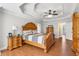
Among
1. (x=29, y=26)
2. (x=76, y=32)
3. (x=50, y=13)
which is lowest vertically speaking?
(x=76, y=32)

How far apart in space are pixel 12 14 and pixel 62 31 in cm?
103

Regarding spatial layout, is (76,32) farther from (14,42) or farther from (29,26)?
(14,42)

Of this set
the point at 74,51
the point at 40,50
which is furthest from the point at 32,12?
the point at 74,51

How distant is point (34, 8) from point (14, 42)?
825 millimetres

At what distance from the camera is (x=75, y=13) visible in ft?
6.14

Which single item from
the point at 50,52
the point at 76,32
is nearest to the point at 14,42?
the point at 50,52

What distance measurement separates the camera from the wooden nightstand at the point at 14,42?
6.30ft

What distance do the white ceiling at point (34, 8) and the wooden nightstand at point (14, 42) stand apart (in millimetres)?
475

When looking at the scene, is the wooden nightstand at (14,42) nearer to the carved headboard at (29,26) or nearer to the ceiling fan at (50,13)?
the carved headboard at (29,26)

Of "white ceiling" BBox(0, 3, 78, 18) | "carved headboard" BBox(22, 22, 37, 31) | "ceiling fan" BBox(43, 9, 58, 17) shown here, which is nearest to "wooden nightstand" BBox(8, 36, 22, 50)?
"carved headboard" BBox(22, 22, 37, 31)

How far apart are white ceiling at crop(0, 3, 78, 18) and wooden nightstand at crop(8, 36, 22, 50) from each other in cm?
47

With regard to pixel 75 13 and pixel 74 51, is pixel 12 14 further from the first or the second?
pixel 74 51

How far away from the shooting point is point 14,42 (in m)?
2.05

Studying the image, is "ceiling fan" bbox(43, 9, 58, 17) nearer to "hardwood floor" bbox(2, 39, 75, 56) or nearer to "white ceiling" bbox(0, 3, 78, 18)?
"white ceiling" bbox(0, 3, 78, 18)
